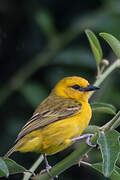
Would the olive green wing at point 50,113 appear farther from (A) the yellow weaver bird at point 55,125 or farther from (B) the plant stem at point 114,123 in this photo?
(B) the plant stem at point 114,123

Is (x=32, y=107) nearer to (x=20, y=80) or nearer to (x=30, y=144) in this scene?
(x=20, y=80)

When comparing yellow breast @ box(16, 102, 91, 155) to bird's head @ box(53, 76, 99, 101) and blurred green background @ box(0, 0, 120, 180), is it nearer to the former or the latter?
bird's head @ box(53, 76, 99, 101)

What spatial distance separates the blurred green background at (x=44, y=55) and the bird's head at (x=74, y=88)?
0.58m

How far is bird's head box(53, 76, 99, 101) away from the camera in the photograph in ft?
15.8

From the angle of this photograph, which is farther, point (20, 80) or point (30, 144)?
point (20, 80)

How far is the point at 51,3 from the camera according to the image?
639 cm

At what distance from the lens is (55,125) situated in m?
4.19

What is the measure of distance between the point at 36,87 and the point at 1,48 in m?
Answer: 1.05

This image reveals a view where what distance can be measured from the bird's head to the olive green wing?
19 cm

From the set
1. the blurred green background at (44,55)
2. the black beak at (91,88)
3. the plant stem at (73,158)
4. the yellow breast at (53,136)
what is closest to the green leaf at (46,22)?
the blurred green background at (44,55)

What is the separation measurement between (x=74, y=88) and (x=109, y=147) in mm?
2218

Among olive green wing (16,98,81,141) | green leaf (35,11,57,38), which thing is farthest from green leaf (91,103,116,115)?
green leaf (35,11,57,38)

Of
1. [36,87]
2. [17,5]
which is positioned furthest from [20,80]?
Answer: [17,5]

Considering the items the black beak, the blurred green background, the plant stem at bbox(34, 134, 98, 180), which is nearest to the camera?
the plant stem at bbox(34, 134, 98, 180)
